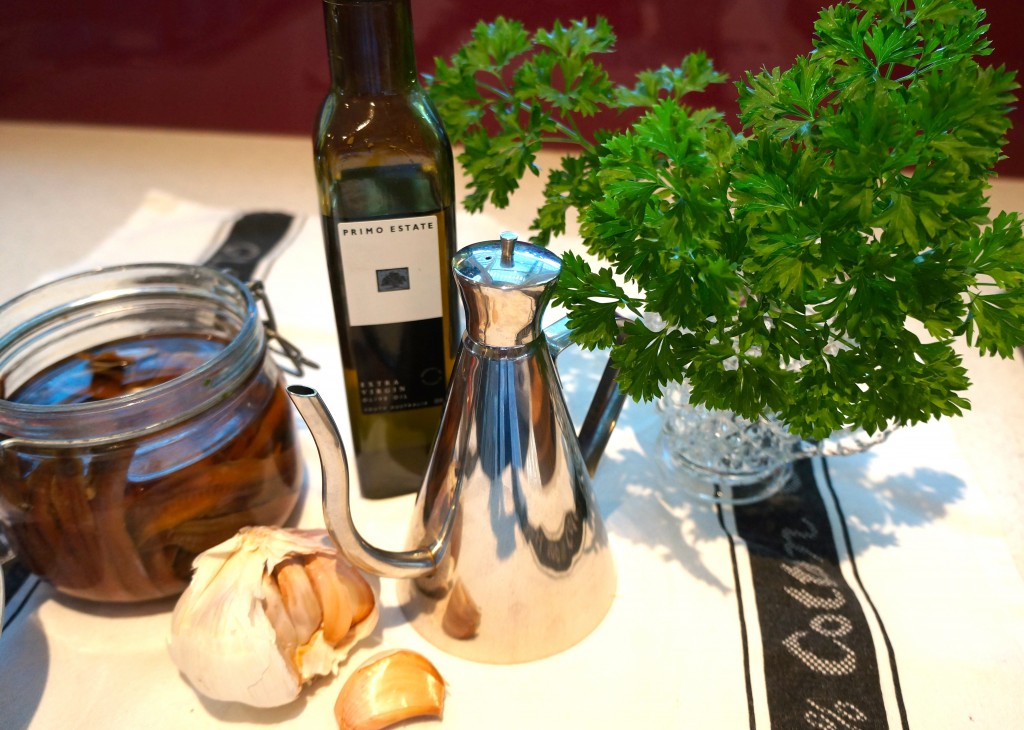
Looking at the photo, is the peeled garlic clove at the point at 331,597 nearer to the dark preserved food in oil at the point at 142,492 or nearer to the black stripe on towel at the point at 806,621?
the dark preserved food in oil at the point at 142,492

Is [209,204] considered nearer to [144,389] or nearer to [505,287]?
[144,389]

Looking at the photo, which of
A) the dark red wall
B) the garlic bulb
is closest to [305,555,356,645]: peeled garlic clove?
the garlic bulb

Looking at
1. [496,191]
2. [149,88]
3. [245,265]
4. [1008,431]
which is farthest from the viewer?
[149,88]

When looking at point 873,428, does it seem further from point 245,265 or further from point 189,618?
point 245,265

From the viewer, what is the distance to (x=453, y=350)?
467mm

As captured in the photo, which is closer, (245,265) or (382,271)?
(382,271)

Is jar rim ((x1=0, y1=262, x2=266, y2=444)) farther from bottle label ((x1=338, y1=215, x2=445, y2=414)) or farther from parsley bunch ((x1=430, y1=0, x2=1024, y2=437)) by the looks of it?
parsley bunch ((x1=430, y1=0, x2=1024, y2=437))

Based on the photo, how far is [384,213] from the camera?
40 cm

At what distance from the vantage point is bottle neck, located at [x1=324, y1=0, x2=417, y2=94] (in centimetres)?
36

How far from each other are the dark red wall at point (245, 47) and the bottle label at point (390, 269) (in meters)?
0.61

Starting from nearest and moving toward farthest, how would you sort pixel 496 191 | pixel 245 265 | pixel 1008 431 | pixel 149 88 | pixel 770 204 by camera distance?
pixel 770 204, pixel 496 191, pixel 1008 431, pixel 245 265, pixel 149 88

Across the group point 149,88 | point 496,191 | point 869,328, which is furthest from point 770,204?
point 149,88

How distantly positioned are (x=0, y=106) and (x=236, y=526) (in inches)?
36.1

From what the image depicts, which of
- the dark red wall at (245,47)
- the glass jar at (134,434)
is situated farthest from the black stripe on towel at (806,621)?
the dark red wall at (245,47)
